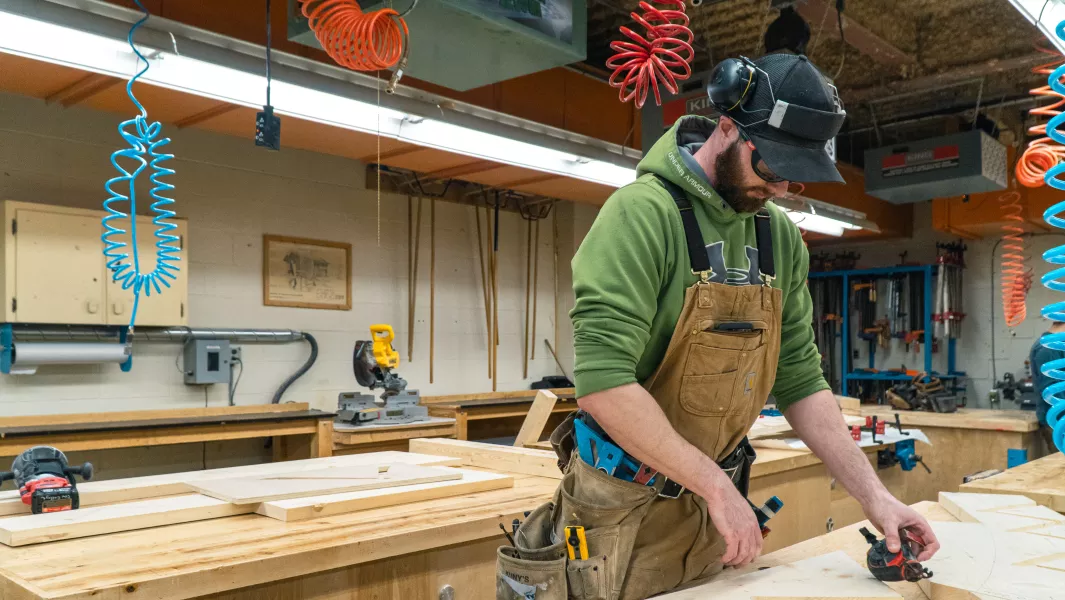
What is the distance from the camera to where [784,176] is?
1482 millimetres

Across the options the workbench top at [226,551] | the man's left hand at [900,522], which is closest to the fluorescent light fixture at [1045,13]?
the man's left hand at [900,522]

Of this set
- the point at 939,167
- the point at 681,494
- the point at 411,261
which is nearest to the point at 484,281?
the point at 411,261

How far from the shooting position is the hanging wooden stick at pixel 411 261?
7.04 m

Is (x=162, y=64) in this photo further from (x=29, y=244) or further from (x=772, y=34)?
(x=772, y=34)

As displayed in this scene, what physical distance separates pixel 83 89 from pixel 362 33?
6.36 ft

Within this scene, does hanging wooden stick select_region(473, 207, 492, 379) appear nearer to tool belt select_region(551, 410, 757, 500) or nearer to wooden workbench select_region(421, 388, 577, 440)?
wooden workbench select_region(421, 388, 577, 440)

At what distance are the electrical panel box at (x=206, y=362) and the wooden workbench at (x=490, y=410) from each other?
1505mm

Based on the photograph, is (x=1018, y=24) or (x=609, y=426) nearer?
(x=609, y=426)

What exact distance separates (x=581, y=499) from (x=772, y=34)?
3.71 m

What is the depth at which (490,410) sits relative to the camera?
6.37 m

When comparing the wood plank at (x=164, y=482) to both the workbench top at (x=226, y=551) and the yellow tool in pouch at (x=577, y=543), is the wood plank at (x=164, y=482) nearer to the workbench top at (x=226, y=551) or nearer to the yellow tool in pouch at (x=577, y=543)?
the workbench top at (x=226, y=551)

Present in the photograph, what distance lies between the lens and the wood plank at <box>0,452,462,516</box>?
2.23 meters

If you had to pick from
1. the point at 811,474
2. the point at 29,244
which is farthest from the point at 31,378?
→ the point at 811,474

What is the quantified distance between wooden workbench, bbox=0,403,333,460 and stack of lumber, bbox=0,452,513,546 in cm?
189
